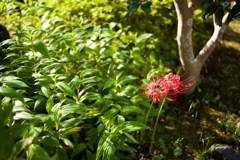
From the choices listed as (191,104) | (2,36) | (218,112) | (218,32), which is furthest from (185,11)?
(2,36)

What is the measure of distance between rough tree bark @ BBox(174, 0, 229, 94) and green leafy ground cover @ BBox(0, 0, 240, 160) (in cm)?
34

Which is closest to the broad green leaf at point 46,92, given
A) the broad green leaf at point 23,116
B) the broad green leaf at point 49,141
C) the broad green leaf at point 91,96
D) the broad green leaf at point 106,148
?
the broad green leaf at point 91,96

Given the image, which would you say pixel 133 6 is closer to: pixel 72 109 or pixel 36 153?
pixel 72 109

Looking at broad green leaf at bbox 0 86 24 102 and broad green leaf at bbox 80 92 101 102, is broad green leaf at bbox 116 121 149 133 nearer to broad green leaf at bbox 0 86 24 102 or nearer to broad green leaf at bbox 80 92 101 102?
broad green leaf at bbox 80 92 101 102

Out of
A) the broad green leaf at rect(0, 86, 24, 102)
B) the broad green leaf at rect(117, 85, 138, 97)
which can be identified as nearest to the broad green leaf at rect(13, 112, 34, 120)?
the broad green leaf at rect(0, 86, 24, 102)

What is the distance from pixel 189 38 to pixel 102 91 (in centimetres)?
129

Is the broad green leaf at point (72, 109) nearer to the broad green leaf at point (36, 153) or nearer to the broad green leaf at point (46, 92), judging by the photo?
the broad green leaf at point (46, 92)

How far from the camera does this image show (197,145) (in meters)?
4.00

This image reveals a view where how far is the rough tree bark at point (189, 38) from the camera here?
399 cm

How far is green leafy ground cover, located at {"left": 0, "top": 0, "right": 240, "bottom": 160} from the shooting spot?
124 inches

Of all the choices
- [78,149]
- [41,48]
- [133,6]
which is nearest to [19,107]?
[78,149]

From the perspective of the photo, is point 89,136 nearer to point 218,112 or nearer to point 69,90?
point 69,90

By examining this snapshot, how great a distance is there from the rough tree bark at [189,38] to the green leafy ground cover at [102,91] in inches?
13.4

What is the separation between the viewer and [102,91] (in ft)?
13.5
